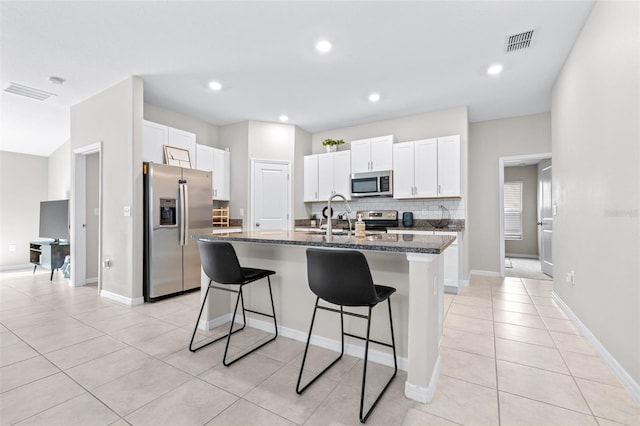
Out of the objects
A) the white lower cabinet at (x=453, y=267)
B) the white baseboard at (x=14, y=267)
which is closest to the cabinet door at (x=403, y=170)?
the white lower cabinet at (x=453, y=267)

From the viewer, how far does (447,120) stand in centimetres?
466

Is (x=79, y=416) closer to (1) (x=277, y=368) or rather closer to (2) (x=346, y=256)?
(1) (x=277, y=368)

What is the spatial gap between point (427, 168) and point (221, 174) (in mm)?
3535

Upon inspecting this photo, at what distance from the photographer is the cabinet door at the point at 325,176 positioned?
546 cm

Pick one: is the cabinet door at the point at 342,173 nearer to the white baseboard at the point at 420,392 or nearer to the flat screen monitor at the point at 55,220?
the white baseboard at the point at 420,392

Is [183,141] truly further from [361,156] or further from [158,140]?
[361,156]

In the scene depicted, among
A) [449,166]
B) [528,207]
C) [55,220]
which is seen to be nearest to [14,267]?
[55,220]

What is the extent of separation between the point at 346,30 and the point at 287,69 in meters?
0.96

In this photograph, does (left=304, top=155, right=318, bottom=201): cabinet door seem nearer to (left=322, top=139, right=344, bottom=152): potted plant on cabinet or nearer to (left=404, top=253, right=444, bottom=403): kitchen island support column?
(left=322, top=139, right=344, bottom=152): potted plant on cabinet

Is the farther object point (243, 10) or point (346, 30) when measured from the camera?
point (346, 30)

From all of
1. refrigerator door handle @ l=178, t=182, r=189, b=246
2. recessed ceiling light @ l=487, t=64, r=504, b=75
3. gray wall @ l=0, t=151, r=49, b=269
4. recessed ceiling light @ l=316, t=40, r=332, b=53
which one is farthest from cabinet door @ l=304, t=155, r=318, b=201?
gray wall @ l=0, t=151, r=49, b=269

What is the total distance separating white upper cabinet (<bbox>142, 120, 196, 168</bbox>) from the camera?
3936 mm

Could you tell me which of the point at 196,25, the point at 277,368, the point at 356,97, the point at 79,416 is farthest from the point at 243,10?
the point at 79,416

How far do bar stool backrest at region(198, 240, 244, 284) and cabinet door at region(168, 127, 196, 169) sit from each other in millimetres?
2719
